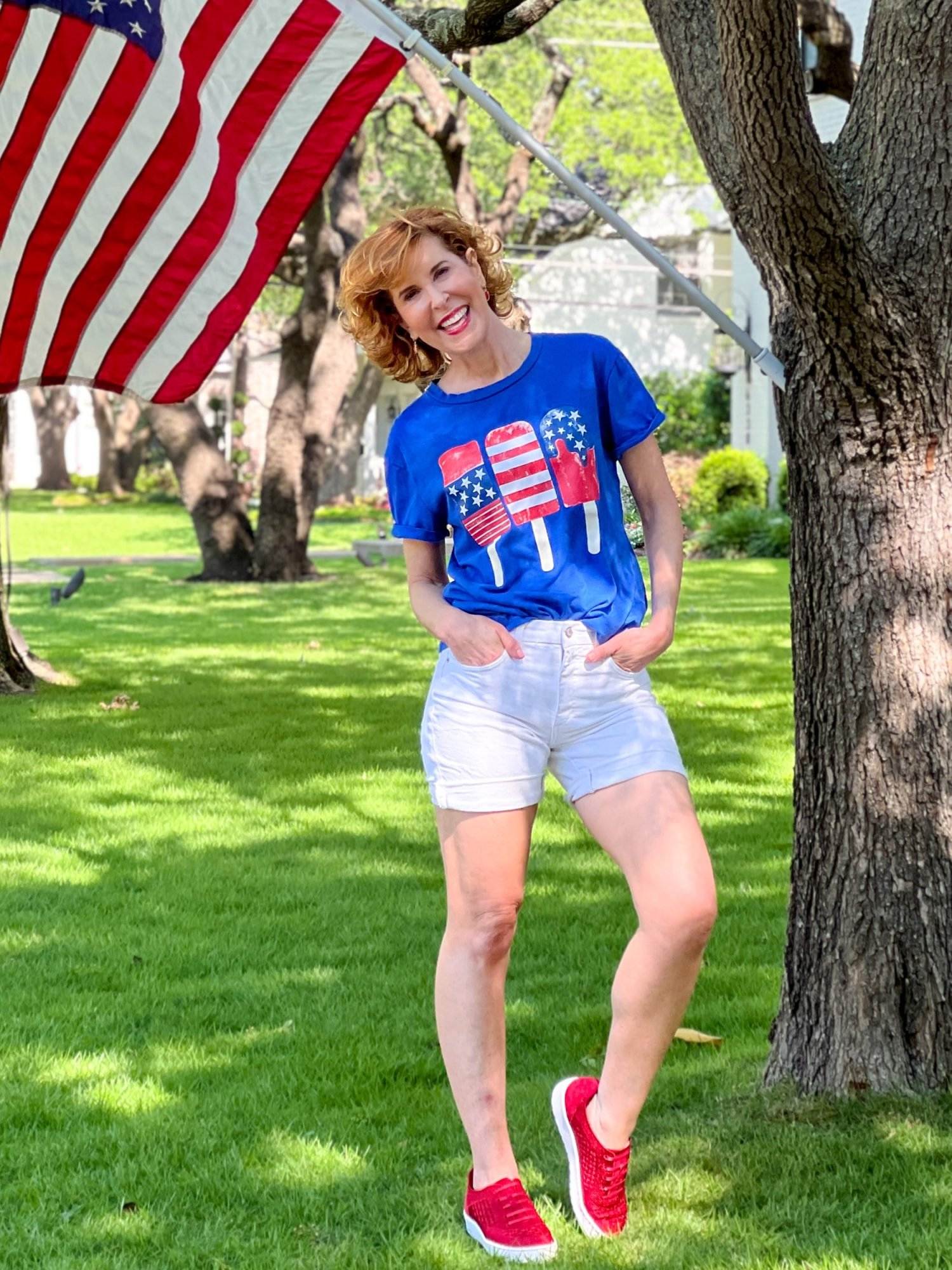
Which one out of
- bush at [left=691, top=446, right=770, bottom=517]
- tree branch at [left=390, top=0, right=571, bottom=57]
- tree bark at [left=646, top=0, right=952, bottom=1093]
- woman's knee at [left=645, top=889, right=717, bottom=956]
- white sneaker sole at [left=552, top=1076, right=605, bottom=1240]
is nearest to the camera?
woman's knee at [left=645, top=889, right=717, bottom=956]

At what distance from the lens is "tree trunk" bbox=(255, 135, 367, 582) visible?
19062mm

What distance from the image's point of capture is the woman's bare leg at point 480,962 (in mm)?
3217

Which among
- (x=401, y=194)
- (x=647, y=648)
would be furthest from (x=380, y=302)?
(x=401, y=194)

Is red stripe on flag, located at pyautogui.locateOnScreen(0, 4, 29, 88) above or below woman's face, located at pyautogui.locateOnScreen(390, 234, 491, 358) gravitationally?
above

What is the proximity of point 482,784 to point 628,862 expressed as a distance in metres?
0.30

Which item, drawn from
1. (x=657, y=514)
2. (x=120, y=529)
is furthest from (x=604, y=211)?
(x=120, y=529)

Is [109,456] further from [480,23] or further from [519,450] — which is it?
[519,450]

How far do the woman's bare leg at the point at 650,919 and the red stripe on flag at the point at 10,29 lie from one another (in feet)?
11.1

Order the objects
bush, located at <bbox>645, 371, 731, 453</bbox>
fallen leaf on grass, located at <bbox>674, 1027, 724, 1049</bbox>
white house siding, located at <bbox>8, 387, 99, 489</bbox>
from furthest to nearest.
A: white house siding, located at <bbox>8, 387, 99, 489</bbox>, bush, located at <bbox>645, 371, 731, 453</bbox>, fallen leaf on grass, located at <bbox>674, 1027, 724, 1049</bbox>

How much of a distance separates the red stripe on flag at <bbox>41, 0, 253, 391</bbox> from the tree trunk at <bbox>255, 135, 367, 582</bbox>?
13.1 m

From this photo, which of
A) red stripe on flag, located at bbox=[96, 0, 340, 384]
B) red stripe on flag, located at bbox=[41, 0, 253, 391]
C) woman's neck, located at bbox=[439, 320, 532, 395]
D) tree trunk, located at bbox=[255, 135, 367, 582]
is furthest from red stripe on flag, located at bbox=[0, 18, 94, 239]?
tree trunk, located at bbox=[255, 135, 367, 582]

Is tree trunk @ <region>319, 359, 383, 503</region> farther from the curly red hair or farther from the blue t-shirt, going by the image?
the blue t-shirt

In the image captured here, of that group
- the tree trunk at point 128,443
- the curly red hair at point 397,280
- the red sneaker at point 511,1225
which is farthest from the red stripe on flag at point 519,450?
the tree trunk at point 128,443

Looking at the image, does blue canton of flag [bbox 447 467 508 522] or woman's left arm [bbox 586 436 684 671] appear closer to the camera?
blue canton of flag [bbox 447 467 508 522]
